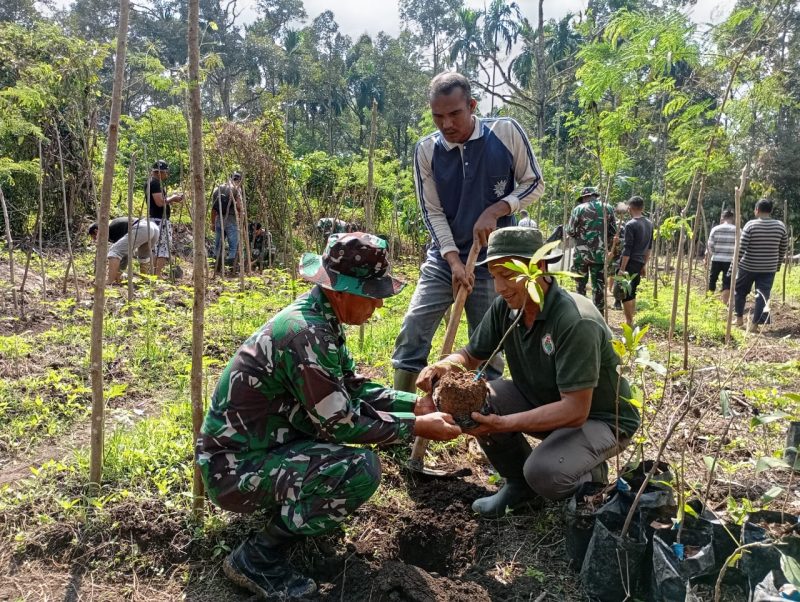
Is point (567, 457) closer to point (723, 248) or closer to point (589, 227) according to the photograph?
point (589, 227)

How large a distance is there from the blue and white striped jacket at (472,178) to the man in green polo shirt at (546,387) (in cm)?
64

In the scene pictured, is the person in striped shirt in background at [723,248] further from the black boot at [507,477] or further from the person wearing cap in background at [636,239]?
the black boot at [507,477]

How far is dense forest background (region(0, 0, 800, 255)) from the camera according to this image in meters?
3.85

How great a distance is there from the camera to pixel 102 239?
2.18 meters

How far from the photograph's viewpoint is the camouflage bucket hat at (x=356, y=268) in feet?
6.55

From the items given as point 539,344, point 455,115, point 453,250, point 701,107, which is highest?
point 701,107

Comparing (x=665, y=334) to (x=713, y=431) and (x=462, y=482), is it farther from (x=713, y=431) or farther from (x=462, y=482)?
(x=462, y=482)

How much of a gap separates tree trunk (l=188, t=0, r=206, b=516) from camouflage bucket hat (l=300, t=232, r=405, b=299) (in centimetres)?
48

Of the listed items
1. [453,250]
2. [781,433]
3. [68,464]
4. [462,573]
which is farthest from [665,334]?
[68,464]

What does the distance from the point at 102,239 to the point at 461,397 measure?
4.86 feet

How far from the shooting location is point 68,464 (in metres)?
2.78

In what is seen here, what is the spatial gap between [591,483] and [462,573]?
62 cm

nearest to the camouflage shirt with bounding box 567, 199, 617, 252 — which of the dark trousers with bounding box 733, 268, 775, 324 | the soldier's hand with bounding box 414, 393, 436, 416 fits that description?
the dark trousers with bounding box 733, 268, 775, 324

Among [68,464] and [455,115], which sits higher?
[455,115]
